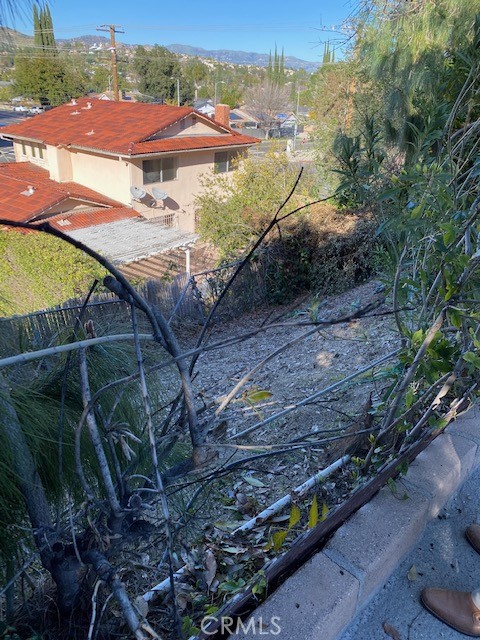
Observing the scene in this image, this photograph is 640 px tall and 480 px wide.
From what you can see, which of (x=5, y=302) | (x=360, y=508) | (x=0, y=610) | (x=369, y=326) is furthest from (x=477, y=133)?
(x=369, y=326)

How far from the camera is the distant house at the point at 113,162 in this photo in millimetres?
14023

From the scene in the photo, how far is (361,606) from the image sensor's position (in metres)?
1.37

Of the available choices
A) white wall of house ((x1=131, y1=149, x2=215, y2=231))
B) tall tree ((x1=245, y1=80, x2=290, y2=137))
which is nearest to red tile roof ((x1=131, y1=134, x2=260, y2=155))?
white wall of house ((x1=131, y1=149, x2=215, y2=231))

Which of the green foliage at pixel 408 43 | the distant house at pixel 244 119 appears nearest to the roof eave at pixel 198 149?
the green foliage at pixel 408 43

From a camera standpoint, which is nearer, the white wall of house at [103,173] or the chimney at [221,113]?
the white wall of house at [103,173]

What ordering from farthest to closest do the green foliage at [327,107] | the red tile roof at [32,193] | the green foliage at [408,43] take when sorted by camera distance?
the red tile roof at [32,193], the green foliage at [327,107], the green foliage at [408,43]

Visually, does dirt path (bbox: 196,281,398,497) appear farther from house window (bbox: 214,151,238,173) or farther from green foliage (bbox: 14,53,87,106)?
green foliage (bbox: 14,53,87,106)

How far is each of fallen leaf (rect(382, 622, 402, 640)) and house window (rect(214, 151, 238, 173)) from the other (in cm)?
1723

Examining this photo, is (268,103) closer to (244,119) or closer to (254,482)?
(244,119)

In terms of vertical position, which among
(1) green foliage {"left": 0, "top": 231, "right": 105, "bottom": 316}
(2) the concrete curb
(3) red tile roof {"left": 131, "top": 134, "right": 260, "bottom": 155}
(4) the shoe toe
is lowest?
(1) green foliage {"left": 0, "top": 231, "right": 105, "bottom": 316}

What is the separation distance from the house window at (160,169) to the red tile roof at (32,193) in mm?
1330

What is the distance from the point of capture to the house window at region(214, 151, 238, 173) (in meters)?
17.6

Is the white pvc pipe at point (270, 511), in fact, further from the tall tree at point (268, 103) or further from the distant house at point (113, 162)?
the tall tree at point (268, 103)

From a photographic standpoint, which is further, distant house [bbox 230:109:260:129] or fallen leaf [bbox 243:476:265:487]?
distant house [bbox 230:109:260:129]
